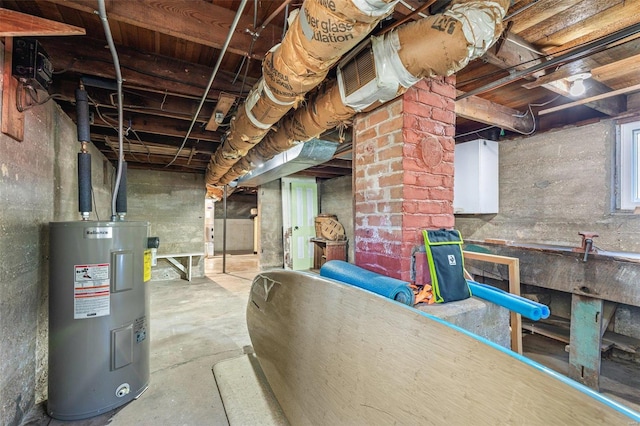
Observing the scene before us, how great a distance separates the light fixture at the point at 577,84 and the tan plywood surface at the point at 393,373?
2169mm

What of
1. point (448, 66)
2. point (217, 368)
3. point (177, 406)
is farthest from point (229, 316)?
point (448, 66)

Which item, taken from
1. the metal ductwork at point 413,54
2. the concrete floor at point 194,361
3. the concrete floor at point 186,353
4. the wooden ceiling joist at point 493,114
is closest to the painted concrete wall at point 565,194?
the wooden ceiling joist at point 493,114

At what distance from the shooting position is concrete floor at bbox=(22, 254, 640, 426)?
167 centimetres

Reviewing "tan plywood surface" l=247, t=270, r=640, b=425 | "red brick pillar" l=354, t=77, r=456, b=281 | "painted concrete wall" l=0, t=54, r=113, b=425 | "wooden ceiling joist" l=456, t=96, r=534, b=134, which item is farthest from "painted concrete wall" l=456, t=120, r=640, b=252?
"painted concrete wall" l=0, t=54, r=113, b=425

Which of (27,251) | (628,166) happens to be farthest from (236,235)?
(628,166)

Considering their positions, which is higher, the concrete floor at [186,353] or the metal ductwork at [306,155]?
the metal ductwork at [306,155]

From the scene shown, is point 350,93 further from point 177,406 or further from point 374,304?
point 177,406

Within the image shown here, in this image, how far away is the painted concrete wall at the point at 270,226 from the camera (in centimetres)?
615

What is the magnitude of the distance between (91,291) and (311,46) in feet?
5.90

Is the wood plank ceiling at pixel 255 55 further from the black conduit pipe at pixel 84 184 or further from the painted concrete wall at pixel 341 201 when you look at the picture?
the painted concrete wall at pixel 341 201

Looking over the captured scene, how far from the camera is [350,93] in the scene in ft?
4.49

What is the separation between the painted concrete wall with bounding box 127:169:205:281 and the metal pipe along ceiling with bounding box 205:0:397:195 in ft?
15.0

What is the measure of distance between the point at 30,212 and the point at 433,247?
228 cm

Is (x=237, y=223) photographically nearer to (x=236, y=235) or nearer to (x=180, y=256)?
(x=236, y=235)
